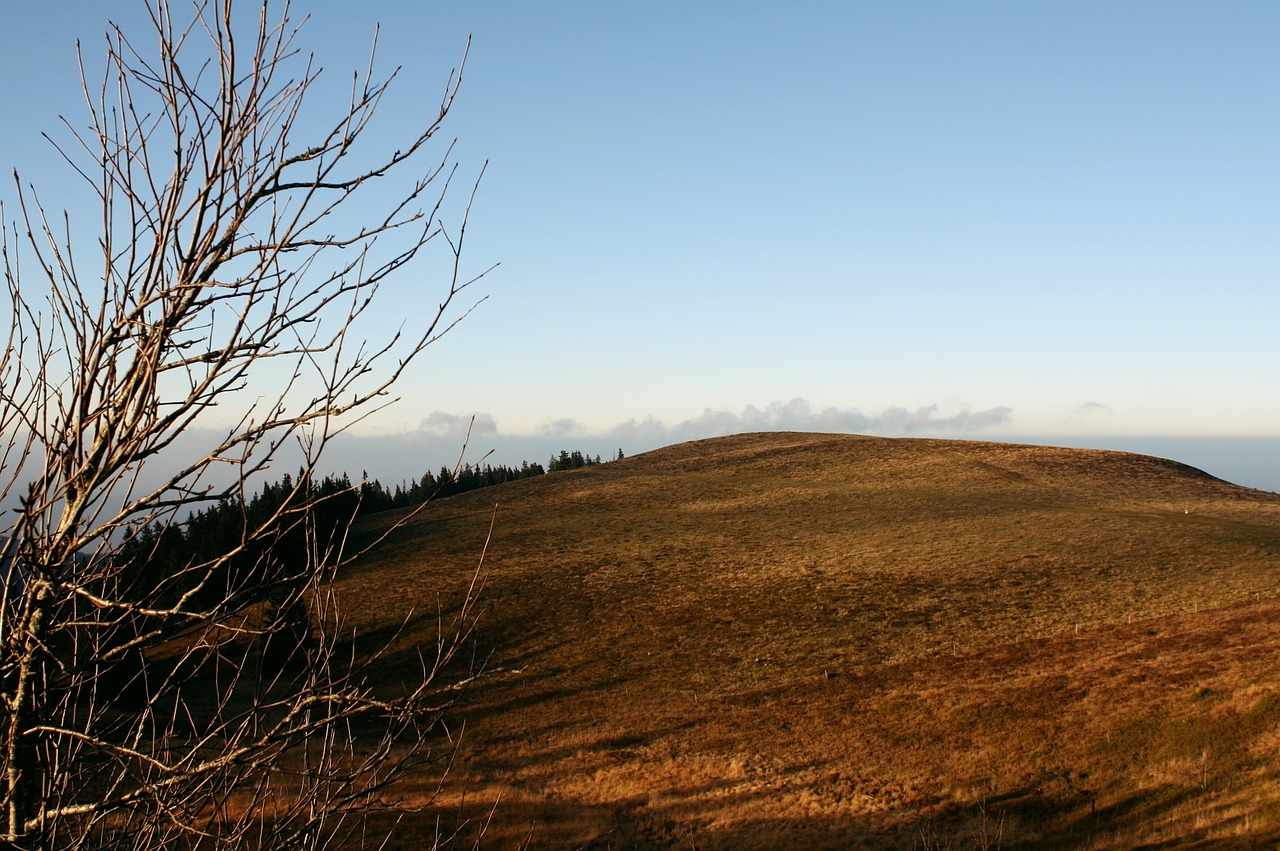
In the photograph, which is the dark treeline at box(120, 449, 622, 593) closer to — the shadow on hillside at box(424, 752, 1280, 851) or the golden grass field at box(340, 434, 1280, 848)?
the golden grass field at box(340, 434, 1280, 848)

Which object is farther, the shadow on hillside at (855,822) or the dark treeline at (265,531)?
the shadow on hillside at (855,822)

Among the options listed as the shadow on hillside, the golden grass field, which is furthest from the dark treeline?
the shadow on hillside

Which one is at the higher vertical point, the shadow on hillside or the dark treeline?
the dark treeline

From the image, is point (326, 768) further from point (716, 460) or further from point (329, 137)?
point (716, 460)

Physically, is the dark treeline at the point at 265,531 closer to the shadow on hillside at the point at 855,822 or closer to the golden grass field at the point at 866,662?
the golden grass field at the point at 866,662

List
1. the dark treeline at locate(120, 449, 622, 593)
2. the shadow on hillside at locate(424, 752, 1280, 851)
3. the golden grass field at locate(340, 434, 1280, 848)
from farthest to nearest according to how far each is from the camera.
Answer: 1. the golden grass field at locate(340, 434, 1280, 848)
2. the shadow on hillside at locate(424, 752, 1280, 851)
3. the dark treeline at locate(120, 449, 622, 593)

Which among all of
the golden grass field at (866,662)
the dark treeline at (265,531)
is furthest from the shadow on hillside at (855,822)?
the dark treeline at (265,531)

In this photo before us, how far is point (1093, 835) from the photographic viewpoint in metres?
18.2

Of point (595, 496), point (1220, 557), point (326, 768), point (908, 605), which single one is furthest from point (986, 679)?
point (595, 496)

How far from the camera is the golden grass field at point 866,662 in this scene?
20.0 metres

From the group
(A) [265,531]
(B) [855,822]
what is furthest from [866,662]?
(A) [265,531]

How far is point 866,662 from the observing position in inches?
Answer: 1268

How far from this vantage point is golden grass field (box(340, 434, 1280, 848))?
20.0m

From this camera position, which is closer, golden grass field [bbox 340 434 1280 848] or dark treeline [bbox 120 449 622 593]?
dark treeline [bbox 120 449 622 593]
